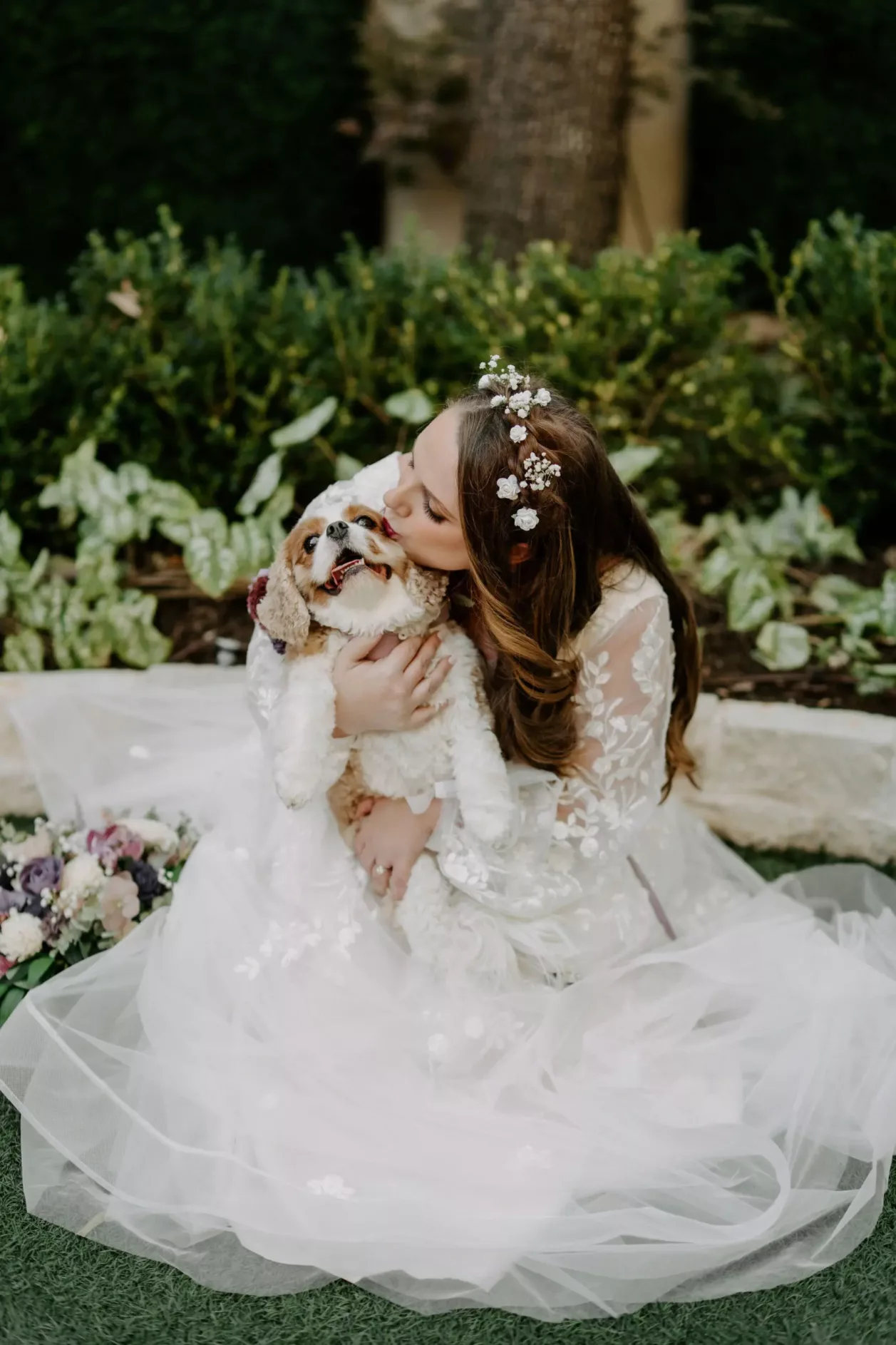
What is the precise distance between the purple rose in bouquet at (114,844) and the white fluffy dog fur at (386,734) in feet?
1.71

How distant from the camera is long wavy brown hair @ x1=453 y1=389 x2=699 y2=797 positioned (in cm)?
203

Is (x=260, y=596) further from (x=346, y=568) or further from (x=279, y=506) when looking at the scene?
(x=279, y=506)

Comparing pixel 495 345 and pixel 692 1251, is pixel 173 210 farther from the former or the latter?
pixel 692 1251

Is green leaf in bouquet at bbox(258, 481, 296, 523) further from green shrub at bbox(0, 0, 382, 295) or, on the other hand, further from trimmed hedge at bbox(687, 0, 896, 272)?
trimmed hedge at bbox(687, 0, 896, 272)

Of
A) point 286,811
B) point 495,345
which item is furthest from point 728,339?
point 286,811

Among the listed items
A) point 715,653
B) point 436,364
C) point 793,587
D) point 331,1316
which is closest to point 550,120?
point 436,364

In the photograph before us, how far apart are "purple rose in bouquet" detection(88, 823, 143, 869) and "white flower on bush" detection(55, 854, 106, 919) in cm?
5

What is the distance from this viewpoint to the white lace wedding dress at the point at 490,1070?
192 centimetres

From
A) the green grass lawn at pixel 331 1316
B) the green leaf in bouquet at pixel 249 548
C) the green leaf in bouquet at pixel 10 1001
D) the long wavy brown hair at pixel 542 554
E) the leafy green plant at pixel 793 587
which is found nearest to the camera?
the green grass lawn at pixel 331 1316

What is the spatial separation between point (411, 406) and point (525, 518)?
178 centimetres

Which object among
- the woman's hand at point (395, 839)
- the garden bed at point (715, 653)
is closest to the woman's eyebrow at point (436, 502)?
the woman's hand at point (395, 839)

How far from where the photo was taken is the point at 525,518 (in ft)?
6.50

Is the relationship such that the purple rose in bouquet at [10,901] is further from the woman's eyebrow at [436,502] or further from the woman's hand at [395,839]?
the woman's eyebrow at [436,502]

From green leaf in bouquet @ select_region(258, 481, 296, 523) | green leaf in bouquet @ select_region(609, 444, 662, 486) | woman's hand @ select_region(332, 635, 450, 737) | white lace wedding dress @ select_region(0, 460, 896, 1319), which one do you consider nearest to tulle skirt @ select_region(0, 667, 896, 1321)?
white lace wedding dress @ select_region(0, 460, 896, 1319)
